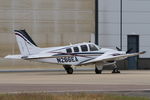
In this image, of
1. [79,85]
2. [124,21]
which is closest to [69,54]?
[79,85]

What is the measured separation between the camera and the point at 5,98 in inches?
613

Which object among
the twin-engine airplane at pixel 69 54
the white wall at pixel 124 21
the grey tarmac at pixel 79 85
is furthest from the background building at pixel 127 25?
the grey tarmac at pixel 79 85

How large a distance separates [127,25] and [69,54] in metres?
19.2

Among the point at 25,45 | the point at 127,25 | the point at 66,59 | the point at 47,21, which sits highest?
the point at 47,21

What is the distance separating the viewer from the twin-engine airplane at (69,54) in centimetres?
4059

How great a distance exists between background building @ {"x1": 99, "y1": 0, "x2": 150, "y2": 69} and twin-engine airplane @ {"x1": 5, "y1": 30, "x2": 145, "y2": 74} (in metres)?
15.5

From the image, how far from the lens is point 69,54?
135 feet

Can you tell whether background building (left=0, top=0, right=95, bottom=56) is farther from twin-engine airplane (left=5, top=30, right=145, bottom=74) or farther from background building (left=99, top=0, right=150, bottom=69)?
twin-engine airplane (left=5, top=30, right=145, bottom=74)

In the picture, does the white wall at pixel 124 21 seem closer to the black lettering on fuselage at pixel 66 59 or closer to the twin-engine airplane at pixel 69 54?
the twin-engine airplane at pixel 69 54

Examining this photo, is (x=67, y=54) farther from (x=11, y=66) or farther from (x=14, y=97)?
(x=14, y=97)

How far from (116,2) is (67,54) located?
19.3m

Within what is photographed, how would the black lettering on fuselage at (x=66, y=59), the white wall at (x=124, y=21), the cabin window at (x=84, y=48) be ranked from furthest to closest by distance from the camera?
1. the white wall at (x=124, y=21)
2. the cabin window at (x=84, y=48)
3. the black lettering on fuselage at (x=66, y=59)

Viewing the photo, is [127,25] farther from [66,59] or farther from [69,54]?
[66,59]

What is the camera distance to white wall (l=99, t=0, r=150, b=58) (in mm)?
58688
